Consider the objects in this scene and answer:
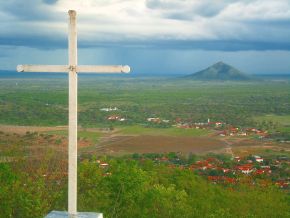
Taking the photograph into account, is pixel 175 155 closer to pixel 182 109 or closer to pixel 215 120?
pixel 215 120

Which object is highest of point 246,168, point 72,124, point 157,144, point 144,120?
point 72,124

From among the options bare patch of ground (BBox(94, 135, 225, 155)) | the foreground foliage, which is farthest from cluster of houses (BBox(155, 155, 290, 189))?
the foreground foliage

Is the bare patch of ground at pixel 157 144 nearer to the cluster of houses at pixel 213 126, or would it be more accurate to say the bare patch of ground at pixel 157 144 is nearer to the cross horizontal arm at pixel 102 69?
the cluster of houses at pixel 213 126

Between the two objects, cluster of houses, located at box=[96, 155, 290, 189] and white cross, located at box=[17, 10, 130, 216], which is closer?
white cross, located at box=[17, 10, 130, 216]

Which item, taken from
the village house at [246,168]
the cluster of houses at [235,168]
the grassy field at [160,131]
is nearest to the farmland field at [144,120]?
the grassy field at [160,131]

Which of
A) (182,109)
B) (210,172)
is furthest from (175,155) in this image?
(182,109)

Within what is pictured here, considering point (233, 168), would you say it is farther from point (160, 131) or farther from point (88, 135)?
point (160, 131)

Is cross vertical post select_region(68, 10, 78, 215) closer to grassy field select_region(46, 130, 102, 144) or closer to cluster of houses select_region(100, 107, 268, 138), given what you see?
grassy field select_region(46, 130, 102, 144)

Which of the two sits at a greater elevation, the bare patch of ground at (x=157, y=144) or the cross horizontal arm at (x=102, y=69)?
the cross horizontal arm at (x=102, y=69)

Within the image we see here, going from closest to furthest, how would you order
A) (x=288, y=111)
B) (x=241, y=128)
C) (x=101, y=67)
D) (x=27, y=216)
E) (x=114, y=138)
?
1. (x=101, y=67)
2. (x=27, y=216)
3. (x=114, y=138)
4. (x=241, y=128)
5. (x=288, y=111)

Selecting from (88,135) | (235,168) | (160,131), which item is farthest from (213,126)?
(235,168)

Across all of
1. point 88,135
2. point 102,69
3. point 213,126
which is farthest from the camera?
point 213,126
